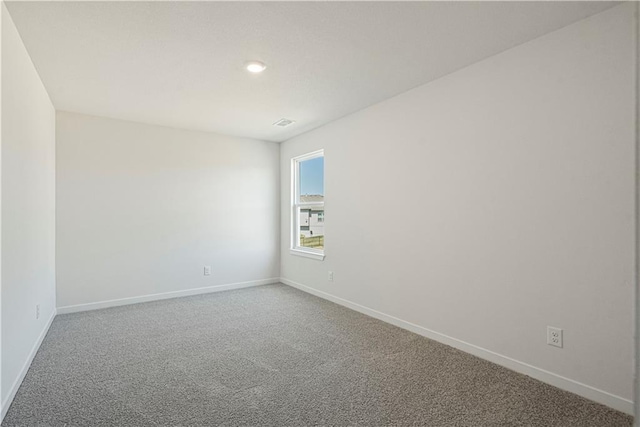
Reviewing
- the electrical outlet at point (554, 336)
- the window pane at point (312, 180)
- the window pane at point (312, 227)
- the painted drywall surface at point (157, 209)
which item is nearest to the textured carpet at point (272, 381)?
the electrical outlet at point (554, 336)

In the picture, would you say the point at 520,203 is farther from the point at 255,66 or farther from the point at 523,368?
the point at 255,66

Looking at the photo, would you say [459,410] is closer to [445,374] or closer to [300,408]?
[445,374]

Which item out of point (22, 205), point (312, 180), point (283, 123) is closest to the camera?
point (22, 205)

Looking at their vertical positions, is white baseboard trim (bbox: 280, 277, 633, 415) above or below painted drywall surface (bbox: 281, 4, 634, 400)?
below

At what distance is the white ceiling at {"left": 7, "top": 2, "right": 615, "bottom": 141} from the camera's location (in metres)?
2.00

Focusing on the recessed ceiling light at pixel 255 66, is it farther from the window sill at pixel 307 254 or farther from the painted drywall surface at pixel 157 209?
the window sill at pixel 307 254

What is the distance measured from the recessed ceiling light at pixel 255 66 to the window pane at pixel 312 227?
92.0 inches

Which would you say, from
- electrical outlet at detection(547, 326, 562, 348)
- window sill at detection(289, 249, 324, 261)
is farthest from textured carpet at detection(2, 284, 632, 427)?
window sill at detection(289, 249, 324, 261)

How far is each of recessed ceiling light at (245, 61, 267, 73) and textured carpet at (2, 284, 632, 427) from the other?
2.30 metres

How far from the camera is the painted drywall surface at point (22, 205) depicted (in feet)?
6.56

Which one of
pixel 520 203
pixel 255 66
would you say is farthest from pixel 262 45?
pixel 520 203

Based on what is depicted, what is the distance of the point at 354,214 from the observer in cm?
397

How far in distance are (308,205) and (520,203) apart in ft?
9.94

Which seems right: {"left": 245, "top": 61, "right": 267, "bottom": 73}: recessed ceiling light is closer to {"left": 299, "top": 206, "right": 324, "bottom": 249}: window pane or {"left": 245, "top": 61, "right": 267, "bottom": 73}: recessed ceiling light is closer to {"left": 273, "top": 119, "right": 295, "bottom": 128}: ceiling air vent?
{"left": 273, "top": 119, "right": 295, "bottom": 128}: ceiling air vent
